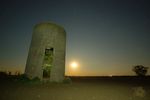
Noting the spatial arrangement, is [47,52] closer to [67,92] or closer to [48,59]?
[48,59]

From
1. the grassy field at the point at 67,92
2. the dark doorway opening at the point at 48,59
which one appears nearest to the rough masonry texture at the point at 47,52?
the dark doorway opening at the point at 48,59

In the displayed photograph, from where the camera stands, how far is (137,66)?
81625mm

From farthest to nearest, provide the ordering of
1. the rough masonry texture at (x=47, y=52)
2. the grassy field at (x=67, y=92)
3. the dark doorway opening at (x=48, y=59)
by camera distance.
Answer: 1. the dark doorway opening at (x=48, y=59)
2. the rough masonry texture at (x=47, y=52)
3. the grassy field at (x=67, y=92)

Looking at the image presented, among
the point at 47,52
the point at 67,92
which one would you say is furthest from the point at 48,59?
the point at 67,92

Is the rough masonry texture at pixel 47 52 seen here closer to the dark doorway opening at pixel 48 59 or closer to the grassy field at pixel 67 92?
the dark doorway opening at pixel 48 59

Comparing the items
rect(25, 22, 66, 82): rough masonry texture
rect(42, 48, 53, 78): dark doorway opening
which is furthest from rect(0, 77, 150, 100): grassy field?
rect(42, 48, 53, 78): dark doorway opening

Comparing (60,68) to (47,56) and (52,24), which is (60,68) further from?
(52,24)

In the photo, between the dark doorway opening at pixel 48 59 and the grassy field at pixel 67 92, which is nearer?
the grassy field at pixel 67 92

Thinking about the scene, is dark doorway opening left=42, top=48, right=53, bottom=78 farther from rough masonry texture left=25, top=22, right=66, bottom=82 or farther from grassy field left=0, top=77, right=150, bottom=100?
grassy field left=0, top=77, right=150, bottom=100

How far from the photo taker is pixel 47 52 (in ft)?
77.0

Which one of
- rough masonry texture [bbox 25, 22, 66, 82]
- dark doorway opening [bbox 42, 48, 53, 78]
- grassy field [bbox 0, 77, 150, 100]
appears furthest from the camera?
dark doorway opening [bbox 42, 48, 53, 78]

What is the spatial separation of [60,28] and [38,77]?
8164 mm

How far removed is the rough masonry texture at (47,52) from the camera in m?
21.0

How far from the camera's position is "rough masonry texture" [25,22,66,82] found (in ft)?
68.7
